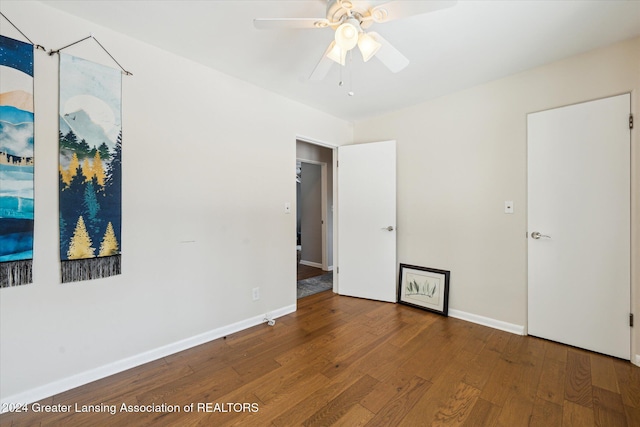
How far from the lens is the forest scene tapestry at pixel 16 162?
1544 mm

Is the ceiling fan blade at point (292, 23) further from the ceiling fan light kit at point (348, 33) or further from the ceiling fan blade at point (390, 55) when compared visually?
the ceiling fan blade at point (390, 55)

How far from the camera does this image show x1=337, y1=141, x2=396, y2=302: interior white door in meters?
3.31

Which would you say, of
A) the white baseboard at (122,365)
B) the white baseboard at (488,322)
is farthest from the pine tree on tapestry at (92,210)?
the white baseboard at (488,322)

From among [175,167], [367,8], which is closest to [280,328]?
[175,167]

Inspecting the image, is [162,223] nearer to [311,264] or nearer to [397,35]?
[397,35]

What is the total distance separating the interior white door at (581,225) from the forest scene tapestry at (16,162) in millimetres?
3739

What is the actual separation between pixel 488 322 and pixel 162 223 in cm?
313

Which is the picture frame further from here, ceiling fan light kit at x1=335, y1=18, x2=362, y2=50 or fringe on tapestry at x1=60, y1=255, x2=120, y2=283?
fringe on tapestry at x1=60, y1=255, x2=120, y2=283

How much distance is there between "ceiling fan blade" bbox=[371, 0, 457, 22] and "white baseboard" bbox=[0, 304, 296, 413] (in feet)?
8.69

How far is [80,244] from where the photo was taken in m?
1.78

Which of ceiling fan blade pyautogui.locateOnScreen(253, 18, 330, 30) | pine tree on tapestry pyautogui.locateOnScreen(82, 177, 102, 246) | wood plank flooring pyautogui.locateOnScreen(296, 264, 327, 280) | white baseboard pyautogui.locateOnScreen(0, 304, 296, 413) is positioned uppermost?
ceiling fan blade pyautogui.locateOnScreen(253, 18, 330, 30)

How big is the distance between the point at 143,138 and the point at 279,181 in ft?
4.18

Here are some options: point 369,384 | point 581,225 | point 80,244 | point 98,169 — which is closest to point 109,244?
point 80,244

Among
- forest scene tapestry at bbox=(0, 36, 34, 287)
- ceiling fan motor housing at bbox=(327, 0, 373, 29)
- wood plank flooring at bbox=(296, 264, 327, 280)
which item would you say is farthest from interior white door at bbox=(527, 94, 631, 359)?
forest scene tapestry at bbox=(0, 36, 34, 287)
